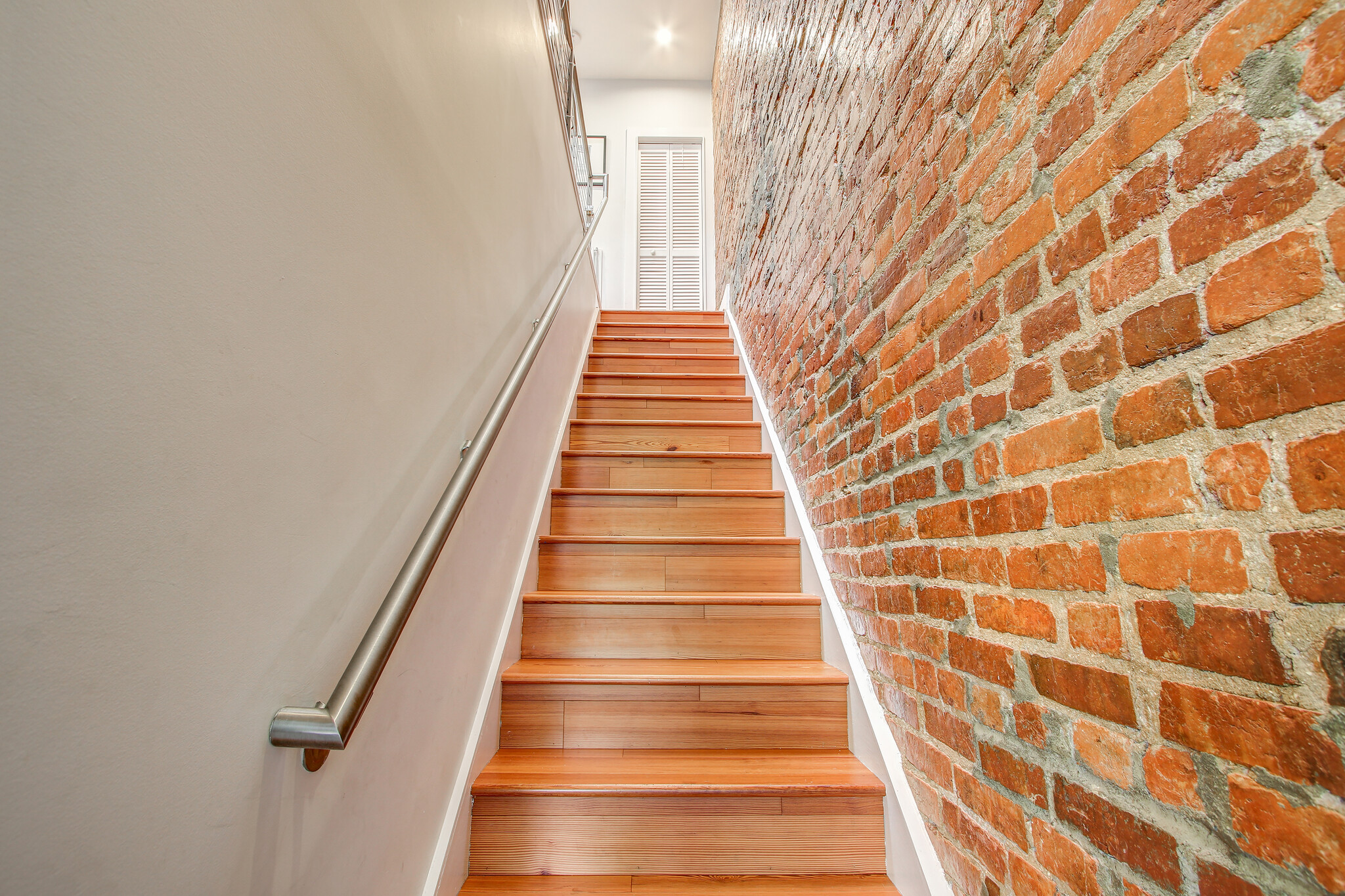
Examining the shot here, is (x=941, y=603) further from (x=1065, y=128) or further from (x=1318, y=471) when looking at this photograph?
(x=1065, y=128)

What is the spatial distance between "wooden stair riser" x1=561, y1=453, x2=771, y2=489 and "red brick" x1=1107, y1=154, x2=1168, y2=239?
1688mm

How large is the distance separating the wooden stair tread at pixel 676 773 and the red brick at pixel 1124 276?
3.42ft

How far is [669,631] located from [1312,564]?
139 centimetres

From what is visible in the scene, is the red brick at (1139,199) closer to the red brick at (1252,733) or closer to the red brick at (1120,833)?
the red brick at (1252,733)

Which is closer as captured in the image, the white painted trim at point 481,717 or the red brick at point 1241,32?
the red brick at point 1241,32

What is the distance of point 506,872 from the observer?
46.9 inches

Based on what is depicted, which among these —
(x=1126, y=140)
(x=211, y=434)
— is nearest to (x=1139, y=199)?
(x=1126, y=140)

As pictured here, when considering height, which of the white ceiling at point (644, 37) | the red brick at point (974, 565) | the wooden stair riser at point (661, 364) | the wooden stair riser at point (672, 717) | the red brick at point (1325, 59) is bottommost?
the wooden stair riser at point (672, 717)

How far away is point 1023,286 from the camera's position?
78 cm

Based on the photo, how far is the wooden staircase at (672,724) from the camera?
3.93ft

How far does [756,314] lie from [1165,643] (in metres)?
2.36

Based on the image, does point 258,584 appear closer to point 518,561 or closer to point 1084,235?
point 1084,235

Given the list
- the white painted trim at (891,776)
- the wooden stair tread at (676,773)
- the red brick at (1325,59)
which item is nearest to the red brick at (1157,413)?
the red brick at (1325,59)

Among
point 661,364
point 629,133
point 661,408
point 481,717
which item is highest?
point 629,133
